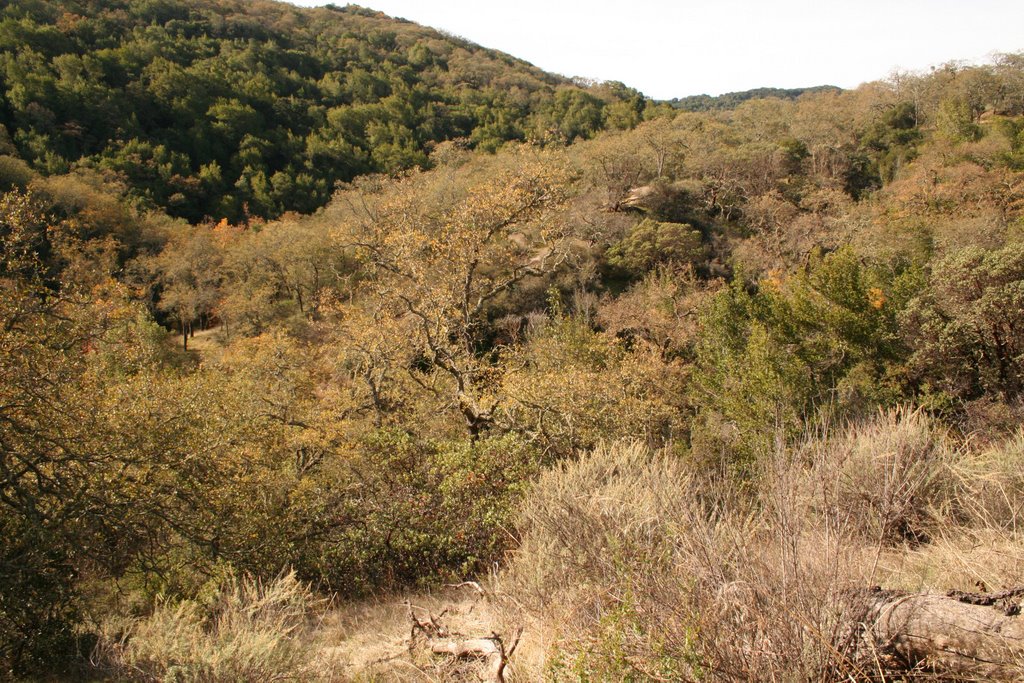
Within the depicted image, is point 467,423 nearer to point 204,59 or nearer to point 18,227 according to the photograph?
point 18,227

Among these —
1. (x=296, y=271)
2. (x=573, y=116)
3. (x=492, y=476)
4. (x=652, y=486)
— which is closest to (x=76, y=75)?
(x=296, y=271)

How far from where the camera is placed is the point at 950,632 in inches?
111

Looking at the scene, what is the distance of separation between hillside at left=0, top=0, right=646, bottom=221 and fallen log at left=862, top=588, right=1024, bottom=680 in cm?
3282

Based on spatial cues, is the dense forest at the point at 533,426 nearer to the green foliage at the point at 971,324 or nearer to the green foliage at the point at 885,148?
the green foliage at the point at 971,324

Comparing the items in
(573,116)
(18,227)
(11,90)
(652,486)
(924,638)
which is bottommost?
(652,486)

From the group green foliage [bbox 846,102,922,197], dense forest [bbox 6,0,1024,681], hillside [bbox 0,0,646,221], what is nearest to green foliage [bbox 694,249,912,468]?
dense forest [bbox 6,0,1024,681]

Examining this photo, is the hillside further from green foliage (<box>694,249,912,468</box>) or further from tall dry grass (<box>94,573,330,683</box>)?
tall dry grass (<box>94,573,330,683</box>)

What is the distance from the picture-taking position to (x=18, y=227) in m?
6.70

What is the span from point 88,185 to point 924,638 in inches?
1676

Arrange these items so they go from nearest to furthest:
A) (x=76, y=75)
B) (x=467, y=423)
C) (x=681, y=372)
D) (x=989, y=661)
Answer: (x=989, y=661) < (x=467, y=423) < (x=681, y=372) < (x=76, y=75)

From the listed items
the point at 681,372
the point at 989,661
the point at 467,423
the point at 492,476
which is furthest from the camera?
the point at 681,372

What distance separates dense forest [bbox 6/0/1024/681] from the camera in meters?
3.45

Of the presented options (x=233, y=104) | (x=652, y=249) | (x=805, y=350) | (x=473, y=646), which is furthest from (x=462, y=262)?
(x=233, y=104)

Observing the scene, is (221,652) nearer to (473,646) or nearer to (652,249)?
(473,646)
